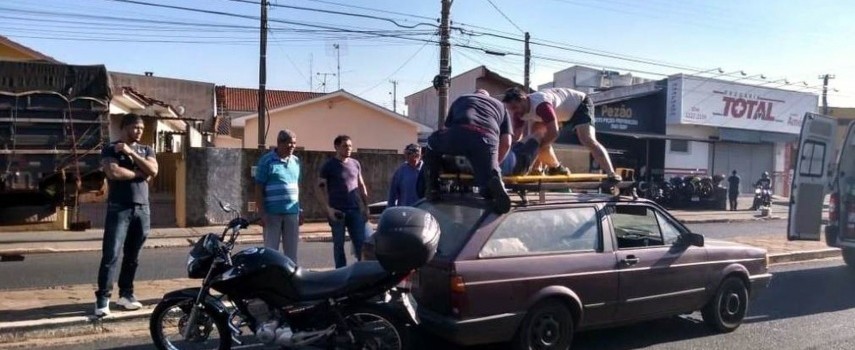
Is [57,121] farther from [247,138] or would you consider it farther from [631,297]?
[247,138]

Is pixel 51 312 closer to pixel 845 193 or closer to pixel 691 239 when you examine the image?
pixel 691 239

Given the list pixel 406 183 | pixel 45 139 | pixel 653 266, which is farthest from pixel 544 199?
pixel 45 139

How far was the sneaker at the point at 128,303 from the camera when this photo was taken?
673cm

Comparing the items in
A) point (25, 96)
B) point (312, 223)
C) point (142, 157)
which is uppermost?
point (25, 96)

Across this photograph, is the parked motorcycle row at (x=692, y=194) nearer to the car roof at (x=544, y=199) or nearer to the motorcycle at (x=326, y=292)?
the car roof at (x=544, y=199)

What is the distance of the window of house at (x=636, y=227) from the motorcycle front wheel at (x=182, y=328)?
10.9ft

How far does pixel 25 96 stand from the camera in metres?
8.34

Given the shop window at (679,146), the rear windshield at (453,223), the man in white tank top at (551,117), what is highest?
the shop window at (679,146)

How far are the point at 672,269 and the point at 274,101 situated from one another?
4922 centimetres

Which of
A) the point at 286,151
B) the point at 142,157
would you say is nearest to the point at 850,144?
the point at 286,151

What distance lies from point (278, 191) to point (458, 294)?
2752 millimetres

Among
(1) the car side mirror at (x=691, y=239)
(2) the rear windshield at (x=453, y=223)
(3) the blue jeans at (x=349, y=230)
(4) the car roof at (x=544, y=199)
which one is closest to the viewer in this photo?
(2) the rear windshield at (x=453, y=223)

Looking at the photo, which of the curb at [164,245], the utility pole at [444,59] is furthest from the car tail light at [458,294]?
the utility pole at [444,59]

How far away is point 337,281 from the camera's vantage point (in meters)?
5.15
